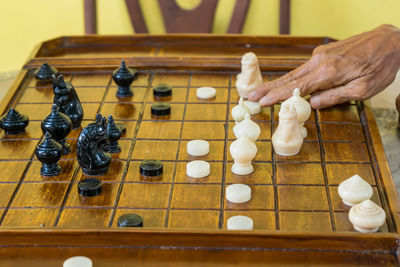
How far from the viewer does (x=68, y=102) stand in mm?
2148

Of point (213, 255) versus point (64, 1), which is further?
point (64, 1)

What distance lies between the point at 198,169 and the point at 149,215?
0.24 metres

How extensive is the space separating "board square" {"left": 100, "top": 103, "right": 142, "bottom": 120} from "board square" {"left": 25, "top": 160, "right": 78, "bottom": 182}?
33 centimetres

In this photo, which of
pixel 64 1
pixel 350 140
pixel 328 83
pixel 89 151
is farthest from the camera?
pixel 64 1

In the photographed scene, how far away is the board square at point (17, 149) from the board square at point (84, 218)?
1.25 feet

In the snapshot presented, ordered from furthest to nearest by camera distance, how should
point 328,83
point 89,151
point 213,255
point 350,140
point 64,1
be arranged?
point 64,1, point 328,83, point 350,140, point 89,151, point 213,255

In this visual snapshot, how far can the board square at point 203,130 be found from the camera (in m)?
2.09

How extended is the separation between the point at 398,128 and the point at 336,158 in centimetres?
60

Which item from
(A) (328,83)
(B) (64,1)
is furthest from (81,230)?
(B) (64,1)

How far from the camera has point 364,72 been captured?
2.30 metres

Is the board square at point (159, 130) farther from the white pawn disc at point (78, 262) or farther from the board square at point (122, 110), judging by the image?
the white pawn disc at point (78, 262)

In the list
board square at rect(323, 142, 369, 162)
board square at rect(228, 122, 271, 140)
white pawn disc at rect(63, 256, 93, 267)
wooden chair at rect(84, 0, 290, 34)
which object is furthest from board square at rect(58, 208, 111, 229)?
wooden chair at rect(84, 0, 290, 34)

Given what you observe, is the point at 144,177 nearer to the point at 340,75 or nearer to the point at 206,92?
the point at 206,92

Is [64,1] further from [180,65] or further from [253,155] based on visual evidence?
[253,155]
